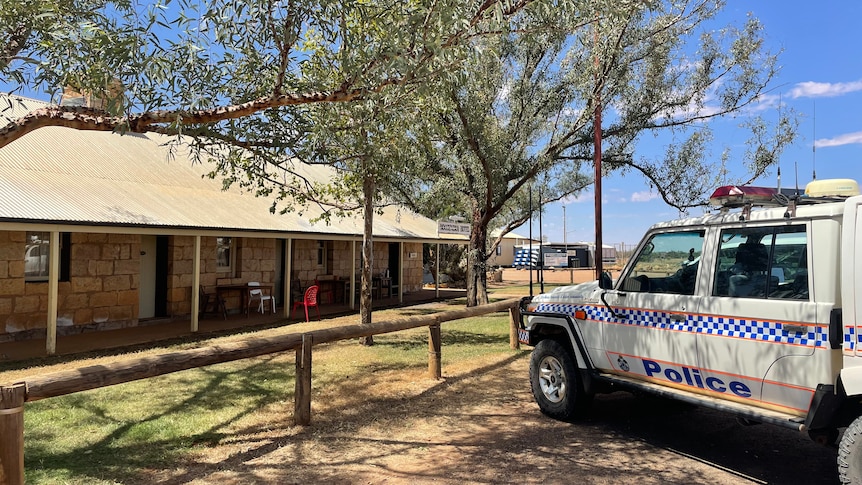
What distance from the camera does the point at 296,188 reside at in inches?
407

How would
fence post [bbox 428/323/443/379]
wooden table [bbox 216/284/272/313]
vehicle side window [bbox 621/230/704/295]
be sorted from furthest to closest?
wooden table [bbox 216/284/272/313] < fence post [bbox 428/323/443/379] < vehicle side window [bbox 621/230/704/295]

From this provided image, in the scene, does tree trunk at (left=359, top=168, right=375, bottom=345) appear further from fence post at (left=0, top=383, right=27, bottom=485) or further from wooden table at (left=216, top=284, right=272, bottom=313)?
fence post at (left=0, top=383, right=27, bottom=485)

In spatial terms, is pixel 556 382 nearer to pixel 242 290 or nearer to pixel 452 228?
pixel 452 228

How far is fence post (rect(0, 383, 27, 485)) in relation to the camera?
10.3 feet

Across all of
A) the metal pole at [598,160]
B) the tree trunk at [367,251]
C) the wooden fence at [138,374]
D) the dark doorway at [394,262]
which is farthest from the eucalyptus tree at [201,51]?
the dark doorway at [394,262]

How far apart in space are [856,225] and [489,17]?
10.2 ft

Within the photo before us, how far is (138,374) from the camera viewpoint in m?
4.11

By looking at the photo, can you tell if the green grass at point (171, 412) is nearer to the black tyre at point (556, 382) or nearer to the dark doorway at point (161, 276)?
the black tyre at point (556, 382)

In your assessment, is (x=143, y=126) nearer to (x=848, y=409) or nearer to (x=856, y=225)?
(x=856, y=225)

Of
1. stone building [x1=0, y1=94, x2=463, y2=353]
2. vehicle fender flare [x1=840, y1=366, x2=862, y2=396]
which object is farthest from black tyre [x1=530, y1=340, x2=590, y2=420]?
stone building [x1=0, y1=94, x2=463, y2=353]

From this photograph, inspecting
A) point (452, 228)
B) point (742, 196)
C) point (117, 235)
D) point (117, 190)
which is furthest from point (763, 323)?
point (452, 228)

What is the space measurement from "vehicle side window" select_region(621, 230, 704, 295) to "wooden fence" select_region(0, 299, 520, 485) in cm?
309

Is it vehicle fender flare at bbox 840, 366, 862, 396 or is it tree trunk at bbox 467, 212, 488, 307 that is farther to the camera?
tree trunk at bbox 467, 212, 488, 307

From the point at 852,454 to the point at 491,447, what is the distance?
262 cm
